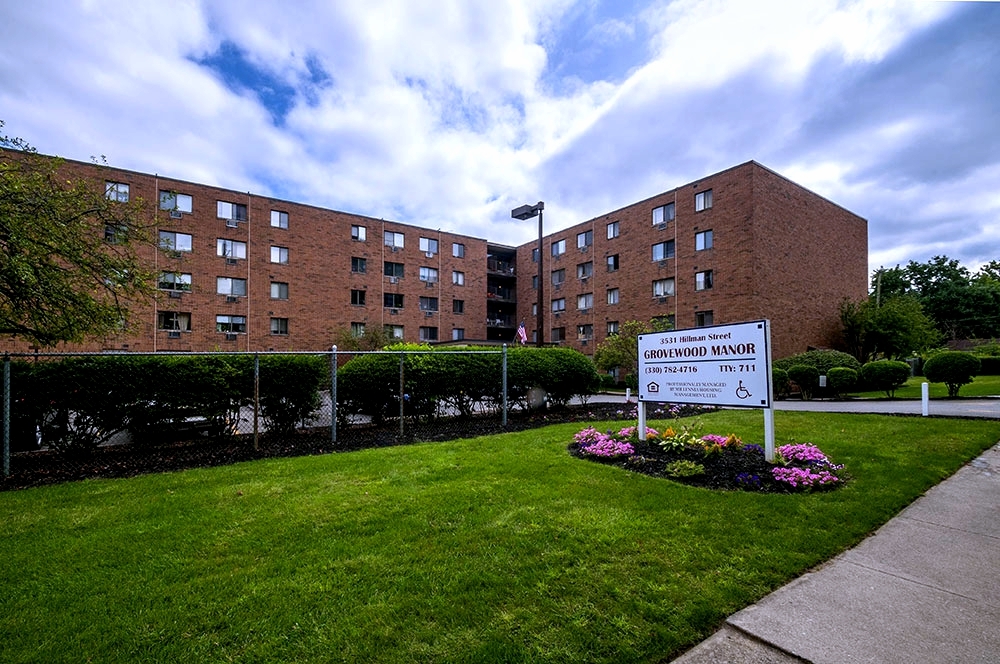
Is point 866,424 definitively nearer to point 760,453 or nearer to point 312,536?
point 760,453

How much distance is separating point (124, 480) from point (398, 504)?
3.79 m

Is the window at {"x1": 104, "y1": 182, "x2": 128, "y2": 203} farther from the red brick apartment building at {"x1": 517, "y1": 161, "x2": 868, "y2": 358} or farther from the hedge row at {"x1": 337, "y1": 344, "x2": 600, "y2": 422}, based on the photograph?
the red brick apartment building at {"x1": 517, "y1": 161, "x2": 868, "y2": 358}

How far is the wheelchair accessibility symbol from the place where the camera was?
Result: 6184mm

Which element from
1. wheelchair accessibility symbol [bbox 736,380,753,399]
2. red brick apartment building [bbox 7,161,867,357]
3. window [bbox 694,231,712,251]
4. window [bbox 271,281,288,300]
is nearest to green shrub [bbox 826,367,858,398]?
red brick apartment building [bbox 7,161,867,357]

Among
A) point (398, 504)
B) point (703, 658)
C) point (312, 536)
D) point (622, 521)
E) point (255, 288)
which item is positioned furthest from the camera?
point (255, 288)

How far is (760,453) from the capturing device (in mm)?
6426

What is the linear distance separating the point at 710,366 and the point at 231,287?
31767 mm

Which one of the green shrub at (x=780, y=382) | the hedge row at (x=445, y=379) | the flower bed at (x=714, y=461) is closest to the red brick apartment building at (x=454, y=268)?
the green shrub at (x=780, y=382)

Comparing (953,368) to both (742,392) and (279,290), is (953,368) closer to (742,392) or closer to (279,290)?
(742,392)

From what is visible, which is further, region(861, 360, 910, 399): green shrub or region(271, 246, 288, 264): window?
region(271, 246, 288, 264): window

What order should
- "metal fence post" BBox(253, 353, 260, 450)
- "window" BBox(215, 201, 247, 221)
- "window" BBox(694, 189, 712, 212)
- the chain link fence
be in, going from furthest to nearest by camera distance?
"window" BBox(215, 201, 247, 221) → "window" BBox(694, 189, 712, 212) → "metal fence post" BBox(253, 353, 260, 450) → the chain link fence

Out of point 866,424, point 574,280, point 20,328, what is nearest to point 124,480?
point 20,328

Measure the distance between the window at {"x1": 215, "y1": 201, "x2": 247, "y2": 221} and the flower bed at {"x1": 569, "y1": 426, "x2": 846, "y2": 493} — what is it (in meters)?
31.4

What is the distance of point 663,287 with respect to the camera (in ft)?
102
